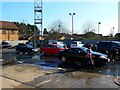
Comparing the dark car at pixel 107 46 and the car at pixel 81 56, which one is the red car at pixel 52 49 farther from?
the car at pixel 81 56

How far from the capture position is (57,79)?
13.6m

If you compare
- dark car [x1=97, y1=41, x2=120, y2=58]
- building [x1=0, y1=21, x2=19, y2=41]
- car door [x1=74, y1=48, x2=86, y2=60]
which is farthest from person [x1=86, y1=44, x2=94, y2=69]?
building [x1=0, y1=21, x2=19, y2=41]

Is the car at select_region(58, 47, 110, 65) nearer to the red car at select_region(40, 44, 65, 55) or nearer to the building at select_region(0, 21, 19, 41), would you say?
the red car at select_region(40, 44, 65, 55)

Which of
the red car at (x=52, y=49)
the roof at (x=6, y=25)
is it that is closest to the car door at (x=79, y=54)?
the red car at (x=52, y=49)

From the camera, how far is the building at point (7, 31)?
2532 inches

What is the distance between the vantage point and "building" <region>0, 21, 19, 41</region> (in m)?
64.3

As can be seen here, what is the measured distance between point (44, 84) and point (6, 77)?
3.26m

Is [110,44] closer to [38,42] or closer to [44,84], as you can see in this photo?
[44,84]

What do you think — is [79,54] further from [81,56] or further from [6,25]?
[6,25]

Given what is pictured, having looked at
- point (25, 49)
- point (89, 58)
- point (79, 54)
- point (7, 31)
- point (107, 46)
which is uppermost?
point (7, 31)

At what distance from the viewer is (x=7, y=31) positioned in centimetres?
6575

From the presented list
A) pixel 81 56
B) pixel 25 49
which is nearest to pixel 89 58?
pixel 81 56

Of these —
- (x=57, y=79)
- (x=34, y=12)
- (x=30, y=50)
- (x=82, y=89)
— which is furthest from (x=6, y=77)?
(x=34, y=12)

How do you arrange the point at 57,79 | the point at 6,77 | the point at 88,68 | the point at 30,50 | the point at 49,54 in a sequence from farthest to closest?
the point at 30,50, the point at 49,54, the point at 88,68, the point at 6,77, the point at 57,79
